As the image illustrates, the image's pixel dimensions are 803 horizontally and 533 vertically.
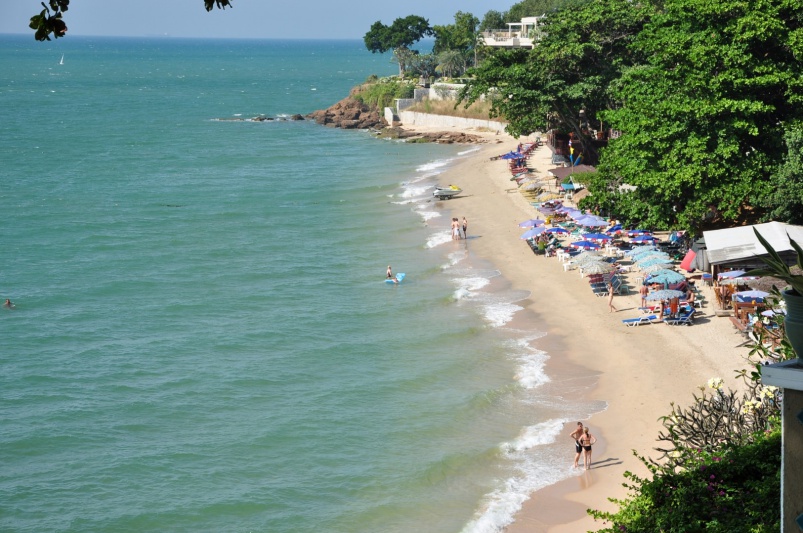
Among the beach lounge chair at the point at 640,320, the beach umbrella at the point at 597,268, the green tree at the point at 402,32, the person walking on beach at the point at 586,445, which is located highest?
the green tree at the point at 402,32

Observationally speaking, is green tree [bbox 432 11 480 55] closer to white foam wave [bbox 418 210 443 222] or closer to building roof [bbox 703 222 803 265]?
white foam wave [bbox 418 210 443 222]

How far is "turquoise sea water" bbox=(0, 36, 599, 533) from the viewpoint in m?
20.7

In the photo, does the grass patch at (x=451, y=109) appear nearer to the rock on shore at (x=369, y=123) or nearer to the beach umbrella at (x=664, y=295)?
the rock on shore at (x=369, y=123)

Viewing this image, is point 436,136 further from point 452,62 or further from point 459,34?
point 459,34

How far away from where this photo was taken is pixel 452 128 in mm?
83562

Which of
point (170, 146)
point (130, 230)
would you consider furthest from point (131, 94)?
point (130, 230)

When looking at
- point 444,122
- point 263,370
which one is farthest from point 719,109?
point 444,122

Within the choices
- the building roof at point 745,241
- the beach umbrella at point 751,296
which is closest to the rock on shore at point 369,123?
the building roof at point 745,241

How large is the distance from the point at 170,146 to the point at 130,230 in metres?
35.8

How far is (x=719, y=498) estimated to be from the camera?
11.2 metres

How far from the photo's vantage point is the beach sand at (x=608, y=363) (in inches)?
771

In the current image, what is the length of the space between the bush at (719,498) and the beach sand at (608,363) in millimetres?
6462

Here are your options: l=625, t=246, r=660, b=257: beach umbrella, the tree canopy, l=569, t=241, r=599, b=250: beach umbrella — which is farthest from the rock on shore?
l=625, t=246, r=660, b=257: beach umbrella

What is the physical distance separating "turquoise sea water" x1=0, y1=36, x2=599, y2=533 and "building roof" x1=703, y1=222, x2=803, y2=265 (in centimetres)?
572
